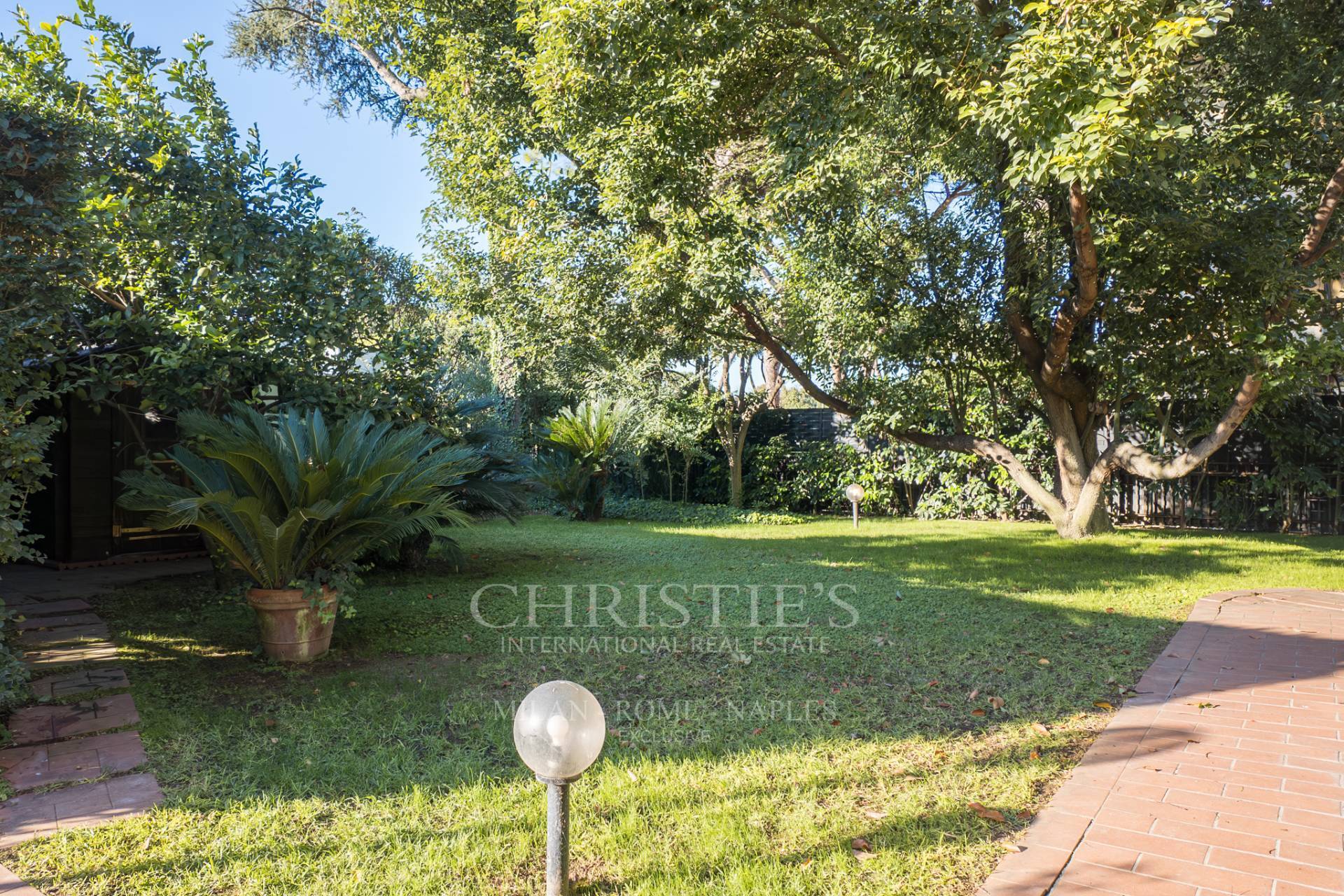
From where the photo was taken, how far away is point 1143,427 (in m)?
11.1

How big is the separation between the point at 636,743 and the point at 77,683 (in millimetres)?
3271

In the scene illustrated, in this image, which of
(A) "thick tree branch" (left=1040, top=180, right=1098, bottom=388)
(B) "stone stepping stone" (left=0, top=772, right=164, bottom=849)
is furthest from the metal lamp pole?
(A) "thick tree branch" (left=1040, top=180, right=1098, bottom=388)

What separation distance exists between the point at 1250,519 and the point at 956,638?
8525 mm

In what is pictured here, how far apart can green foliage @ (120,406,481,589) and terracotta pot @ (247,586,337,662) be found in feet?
0.29

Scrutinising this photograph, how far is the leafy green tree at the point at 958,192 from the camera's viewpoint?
6.54m

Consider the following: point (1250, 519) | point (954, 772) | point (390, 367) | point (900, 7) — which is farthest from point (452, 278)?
point (1250, 519)

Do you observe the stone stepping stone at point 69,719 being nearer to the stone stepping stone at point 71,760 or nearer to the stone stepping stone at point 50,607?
the stone stepping stone at point 71,760

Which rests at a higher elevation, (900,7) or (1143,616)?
(900,7)

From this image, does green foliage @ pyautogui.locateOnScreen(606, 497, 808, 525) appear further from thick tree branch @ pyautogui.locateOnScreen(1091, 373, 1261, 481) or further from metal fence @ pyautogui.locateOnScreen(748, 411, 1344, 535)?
metal fence @ pyautogui.locateOnScreen(748, 411, 1344, 535)

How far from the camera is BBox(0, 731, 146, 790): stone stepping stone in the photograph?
10.5 feet

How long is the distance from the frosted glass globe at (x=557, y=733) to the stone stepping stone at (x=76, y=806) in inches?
69.0

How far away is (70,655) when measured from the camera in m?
4.95

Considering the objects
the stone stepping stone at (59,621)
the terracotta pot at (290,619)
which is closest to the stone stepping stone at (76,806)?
the terracotta pot at (290,619)

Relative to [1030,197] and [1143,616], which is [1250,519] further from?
[1143,616]
